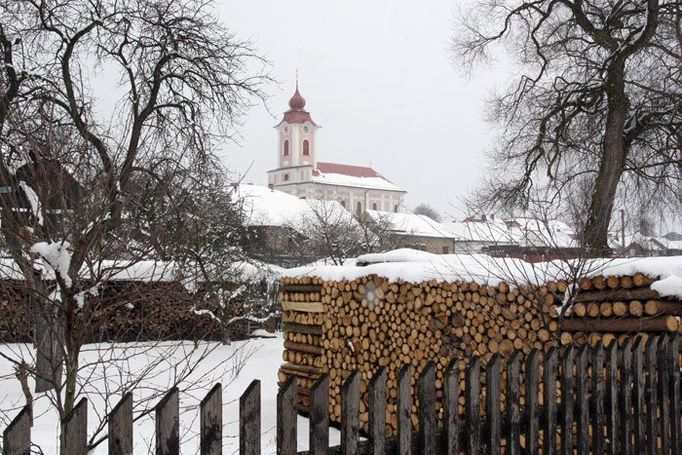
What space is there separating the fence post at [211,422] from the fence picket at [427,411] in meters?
0.81

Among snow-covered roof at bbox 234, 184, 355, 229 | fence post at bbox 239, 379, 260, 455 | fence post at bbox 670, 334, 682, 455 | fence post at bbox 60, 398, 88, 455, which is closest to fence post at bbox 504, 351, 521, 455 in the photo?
fence post at bbox 239, 379, 260, 455

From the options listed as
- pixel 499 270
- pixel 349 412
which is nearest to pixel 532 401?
pixel 349 412

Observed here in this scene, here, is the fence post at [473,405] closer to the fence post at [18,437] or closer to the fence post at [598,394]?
the fence post at [598,394]

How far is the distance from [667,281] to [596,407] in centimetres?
233

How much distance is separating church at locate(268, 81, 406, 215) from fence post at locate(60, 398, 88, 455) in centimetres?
8987

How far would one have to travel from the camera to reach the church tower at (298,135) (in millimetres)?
95062

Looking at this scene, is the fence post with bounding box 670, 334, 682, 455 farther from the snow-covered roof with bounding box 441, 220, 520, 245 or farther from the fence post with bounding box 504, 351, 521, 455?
the snow-covered roof with bounding box 441, 220, 520, 245

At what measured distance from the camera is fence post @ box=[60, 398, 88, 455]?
1947 millimetres

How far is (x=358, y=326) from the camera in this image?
8.58 metres

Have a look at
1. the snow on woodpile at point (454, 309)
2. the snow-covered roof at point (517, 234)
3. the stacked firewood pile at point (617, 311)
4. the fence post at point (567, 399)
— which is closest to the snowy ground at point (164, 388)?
the snow on woodpile at point (454, 309)

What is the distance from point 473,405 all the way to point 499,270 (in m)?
4.19

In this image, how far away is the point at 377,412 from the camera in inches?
95.9

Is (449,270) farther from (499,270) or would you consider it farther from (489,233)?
(499,270)

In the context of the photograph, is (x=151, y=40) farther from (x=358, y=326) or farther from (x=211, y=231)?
(x=211, y=231)
